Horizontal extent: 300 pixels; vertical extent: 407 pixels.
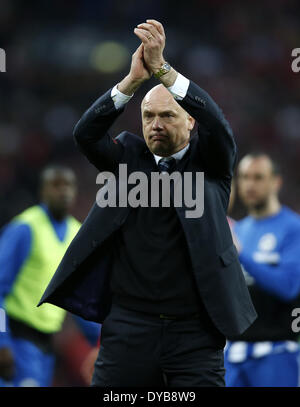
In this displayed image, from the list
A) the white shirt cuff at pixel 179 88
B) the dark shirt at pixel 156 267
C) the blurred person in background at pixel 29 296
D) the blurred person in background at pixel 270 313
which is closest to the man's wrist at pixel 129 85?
the white shirt cuff at pixel 179 88

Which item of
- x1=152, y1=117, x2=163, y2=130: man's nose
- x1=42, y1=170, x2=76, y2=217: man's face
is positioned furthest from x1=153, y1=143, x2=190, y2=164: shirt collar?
x1=42, y1=170, x2=76, y2=217: man's face

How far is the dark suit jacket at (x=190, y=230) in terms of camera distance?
10.00 feet

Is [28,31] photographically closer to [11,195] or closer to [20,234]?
[11,195]

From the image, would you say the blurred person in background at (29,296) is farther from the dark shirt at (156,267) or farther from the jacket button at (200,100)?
the jacket button at (200,100)

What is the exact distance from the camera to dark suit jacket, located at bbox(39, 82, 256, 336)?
3047 millimetres

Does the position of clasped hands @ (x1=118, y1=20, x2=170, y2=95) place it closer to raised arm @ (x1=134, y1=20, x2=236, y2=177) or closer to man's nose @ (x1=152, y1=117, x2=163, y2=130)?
raised arm @ (x1=134, y1=20, x2=236, y2=177)

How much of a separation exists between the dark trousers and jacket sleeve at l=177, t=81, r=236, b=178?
0.63 meters

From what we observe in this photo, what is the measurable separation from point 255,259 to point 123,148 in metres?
2.06

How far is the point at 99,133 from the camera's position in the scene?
10.2 feet

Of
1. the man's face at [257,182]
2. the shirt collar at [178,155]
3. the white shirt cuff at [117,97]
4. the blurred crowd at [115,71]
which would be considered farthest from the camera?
the blurred crowd at [115,71]

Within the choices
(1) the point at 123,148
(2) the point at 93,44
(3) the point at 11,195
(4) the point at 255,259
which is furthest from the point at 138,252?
(2) the point at 93,44

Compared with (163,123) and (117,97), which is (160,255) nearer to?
(163,123)

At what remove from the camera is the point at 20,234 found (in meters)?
5.21

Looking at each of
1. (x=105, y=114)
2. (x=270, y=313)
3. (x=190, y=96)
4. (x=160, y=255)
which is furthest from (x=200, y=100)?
(x=270, y=313)
